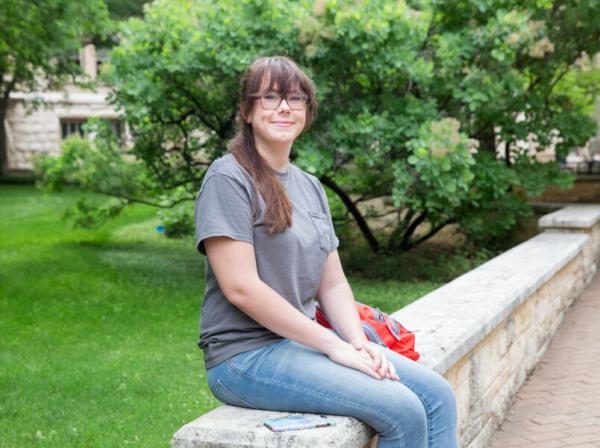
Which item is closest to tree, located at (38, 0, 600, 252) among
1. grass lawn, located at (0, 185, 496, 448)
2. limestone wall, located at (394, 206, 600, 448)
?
grass lawn, located at (0, 185, 496, 448)

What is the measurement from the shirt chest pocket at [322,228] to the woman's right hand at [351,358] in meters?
0.37

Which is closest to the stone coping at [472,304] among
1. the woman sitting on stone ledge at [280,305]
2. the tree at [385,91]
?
the woman sitting on stone ledge at [280,305]

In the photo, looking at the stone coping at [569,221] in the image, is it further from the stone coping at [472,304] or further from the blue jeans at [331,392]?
the blue jeans at [331,392]

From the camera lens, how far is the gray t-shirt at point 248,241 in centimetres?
278

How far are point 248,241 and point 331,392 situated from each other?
0.55 m

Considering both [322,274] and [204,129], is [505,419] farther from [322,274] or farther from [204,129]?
[204,129]

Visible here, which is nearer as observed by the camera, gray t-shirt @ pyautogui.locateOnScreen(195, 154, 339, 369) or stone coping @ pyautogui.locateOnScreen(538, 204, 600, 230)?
gray t-shirt @ pyautogui.locateOnScreen(195, 154, 339, 369)

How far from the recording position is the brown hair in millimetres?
2879

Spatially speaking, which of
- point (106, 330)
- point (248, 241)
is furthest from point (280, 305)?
point (106, 330)

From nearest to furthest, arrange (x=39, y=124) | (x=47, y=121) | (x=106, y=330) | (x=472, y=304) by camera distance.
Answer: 1. (x=472, y=304)
2. (x=106, y=330)
3. (x=39, y=124)
4. (x=47, y=121)

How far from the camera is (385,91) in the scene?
413 inches

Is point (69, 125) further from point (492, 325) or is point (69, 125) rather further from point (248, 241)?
point (248, 241)

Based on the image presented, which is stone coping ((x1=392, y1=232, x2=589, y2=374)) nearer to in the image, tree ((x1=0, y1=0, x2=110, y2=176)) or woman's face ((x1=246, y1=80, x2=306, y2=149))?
woman's face ((x1=246, y1=80, x2=306, y2=149))

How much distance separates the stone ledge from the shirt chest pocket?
63cm
